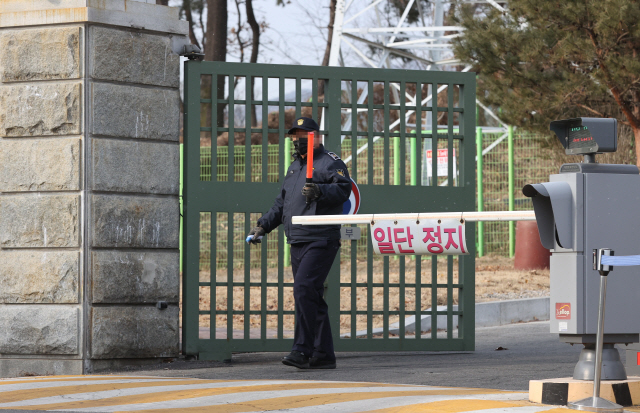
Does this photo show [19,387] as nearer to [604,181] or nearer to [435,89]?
[604,181]

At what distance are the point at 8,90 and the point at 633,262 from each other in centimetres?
536

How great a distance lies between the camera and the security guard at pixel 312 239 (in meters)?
7.60

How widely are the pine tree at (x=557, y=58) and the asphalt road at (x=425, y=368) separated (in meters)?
7.50

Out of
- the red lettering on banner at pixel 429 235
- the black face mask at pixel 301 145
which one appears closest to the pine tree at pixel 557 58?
the black face mask at pixel 301 145

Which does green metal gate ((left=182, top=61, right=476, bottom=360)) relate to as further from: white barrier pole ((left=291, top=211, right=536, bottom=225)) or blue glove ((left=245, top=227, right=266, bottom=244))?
white barrier pole ((left=291, top=211, right=536, bottom=225))

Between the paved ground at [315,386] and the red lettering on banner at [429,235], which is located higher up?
the red lettering on banner at [429,235]

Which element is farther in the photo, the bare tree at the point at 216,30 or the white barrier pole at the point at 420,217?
the bare tree at the point at 216,30

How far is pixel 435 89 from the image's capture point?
9.17 metres

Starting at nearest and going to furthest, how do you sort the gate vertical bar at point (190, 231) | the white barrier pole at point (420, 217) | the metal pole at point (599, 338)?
1. the metal pole at point (599, 338)
2. the white barrier pole at point (420, 217)
3. the gate vertical bar at point (190, 231)

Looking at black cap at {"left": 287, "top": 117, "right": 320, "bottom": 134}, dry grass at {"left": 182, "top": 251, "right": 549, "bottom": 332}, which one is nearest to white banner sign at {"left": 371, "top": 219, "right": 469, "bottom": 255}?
black cap at {"left": 287, "top": 117, "right": 320, "bottom": 134}

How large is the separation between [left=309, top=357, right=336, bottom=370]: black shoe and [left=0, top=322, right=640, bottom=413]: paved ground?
0.35 ft

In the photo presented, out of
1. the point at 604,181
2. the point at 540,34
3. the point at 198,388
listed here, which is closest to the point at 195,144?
the point at 198,388

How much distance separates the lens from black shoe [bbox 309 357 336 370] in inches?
303

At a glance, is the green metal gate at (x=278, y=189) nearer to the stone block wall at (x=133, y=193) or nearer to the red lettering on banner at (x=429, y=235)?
the stone block wall at (x=133, y=193)
